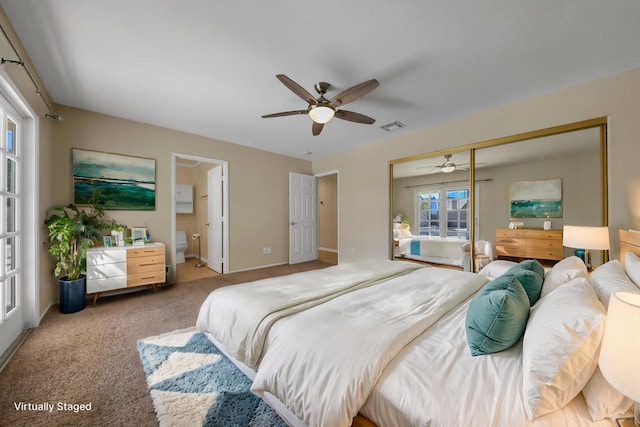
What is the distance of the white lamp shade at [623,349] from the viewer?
0.66 metres

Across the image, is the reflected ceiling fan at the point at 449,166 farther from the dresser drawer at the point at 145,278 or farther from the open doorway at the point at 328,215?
the dresser drawer at the point at 145,278

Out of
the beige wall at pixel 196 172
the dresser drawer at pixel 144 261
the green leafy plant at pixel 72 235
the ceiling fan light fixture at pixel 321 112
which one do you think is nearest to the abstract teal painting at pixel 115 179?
the beige wall at pixel 196 172

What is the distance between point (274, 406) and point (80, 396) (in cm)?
125

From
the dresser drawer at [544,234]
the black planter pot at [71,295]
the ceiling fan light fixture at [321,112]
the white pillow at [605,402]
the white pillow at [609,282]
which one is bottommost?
the black planter pot at [71,295]

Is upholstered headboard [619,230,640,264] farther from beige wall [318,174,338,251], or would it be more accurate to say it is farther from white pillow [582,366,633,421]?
beige wall [318,174,338,251]

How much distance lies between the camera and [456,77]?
250cm

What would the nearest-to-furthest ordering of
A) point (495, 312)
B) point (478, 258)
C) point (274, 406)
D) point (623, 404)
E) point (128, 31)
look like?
1. point (623, 404)
2. point (495, 312)
3. point (274, 406)
4. point (128, 31)
5. point (478, 258)

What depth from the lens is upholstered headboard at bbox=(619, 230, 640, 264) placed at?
1.97 m

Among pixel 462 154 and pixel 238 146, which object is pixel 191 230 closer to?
pixel 238 146

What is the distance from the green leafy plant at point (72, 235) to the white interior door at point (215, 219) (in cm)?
180

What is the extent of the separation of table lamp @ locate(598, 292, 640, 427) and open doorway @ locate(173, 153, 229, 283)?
4.63 meters

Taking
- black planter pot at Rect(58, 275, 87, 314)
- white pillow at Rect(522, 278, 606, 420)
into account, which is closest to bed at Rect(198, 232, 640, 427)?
white pillow at Rect(522, 278, 606, 420)

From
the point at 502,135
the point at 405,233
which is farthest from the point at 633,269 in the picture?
the point at 405,233

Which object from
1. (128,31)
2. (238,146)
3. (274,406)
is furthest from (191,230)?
(274,406)
